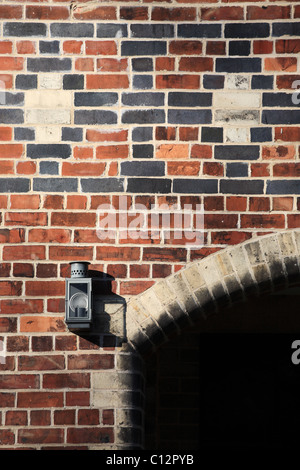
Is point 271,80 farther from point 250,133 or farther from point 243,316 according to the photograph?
point 243,316

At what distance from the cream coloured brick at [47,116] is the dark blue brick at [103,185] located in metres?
0.39

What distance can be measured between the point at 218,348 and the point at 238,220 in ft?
5.90

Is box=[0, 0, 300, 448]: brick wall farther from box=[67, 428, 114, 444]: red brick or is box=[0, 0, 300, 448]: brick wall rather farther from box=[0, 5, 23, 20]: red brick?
box=[67, 428, 114, 444]: red brick

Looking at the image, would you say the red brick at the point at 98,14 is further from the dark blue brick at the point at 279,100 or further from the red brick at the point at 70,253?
the red brick at the point at 70,253

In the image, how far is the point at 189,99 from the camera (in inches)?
148

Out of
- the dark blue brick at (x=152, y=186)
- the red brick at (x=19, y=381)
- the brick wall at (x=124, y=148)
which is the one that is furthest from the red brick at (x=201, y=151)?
the red brick at (x=19, y=381)

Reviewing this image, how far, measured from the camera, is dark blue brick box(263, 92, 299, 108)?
375cm

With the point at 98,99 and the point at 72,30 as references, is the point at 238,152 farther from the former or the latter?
the point at 72,30

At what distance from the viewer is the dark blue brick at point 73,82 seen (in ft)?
12.4

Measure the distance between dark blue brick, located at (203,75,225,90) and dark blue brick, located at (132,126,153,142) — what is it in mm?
418

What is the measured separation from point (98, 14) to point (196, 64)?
0.65 m

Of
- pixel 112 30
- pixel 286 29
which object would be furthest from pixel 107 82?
pixel 286 29

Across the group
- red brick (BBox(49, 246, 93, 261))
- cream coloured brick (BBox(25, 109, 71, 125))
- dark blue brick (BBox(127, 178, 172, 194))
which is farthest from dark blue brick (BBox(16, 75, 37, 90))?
red brick (BBox(49, 246, 93, 261))

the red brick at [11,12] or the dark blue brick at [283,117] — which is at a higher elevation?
the red brick at [11,12]
